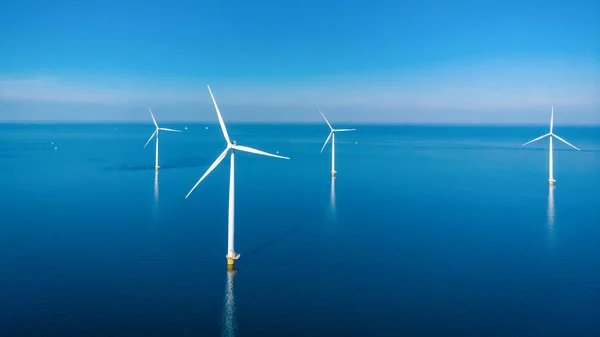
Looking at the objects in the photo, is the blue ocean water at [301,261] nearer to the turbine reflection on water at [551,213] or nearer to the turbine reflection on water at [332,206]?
the turbine reflection on water at [332,206]

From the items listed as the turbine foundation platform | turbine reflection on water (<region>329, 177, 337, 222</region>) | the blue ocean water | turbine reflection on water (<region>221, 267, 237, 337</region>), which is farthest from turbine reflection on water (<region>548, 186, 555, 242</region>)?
turbine reflection on water (<region>221, 267, 237, 337</region>)

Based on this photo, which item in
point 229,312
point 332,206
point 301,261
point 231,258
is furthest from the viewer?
point 332,206

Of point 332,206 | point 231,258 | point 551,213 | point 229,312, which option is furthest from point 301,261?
point 551,213

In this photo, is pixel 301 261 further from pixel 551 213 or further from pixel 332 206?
pixel 551 213

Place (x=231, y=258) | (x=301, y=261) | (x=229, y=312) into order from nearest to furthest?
(x=229, y=312), (x=231, y=258), (x=301, y=261)

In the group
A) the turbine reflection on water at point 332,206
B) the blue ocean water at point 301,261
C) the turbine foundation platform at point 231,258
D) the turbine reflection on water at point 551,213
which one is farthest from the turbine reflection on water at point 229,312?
the turbine reflection on water at point 551,213

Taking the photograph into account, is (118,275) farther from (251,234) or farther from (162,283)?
(251,234)

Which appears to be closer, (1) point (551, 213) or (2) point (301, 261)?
(2) point (301, 261)
